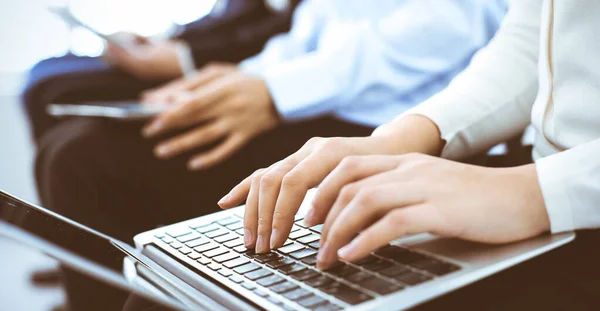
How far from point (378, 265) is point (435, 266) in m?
0.04

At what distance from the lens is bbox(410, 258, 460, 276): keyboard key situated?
367 millimetres

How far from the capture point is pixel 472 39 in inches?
40.1

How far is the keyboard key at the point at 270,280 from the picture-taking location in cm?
38

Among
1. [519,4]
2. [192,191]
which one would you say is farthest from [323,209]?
[192,191]

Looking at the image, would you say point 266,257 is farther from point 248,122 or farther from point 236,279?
point 248,122

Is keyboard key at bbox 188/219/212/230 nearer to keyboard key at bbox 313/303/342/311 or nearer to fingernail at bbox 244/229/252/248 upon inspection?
fingernail at bbox 244/229/252/248

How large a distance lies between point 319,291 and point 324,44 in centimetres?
89

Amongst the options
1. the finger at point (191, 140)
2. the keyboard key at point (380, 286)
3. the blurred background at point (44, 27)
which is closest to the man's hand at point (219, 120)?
the finger at point (191, 140)

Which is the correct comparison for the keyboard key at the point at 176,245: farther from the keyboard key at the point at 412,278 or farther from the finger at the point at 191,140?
the finger at the point at 191,140

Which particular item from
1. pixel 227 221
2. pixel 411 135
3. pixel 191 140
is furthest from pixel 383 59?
pixel 227 221

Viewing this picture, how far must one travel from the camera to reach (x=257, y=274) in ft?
1.32

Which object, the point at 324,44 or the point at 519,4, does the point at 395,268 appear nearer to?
the point at 519,4

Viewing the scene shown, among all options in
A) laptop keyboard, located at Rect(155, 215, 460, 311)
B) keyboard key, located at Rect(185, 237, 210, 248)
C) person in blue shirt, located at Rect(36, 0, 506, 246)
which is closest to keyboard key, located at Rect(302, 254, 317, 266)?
laptop keyboard, located at Rect(155, 215, 460, 311)

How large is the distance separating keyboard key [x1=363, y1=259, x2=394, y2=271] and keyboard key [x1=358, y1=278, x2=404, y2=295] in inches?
0.8
